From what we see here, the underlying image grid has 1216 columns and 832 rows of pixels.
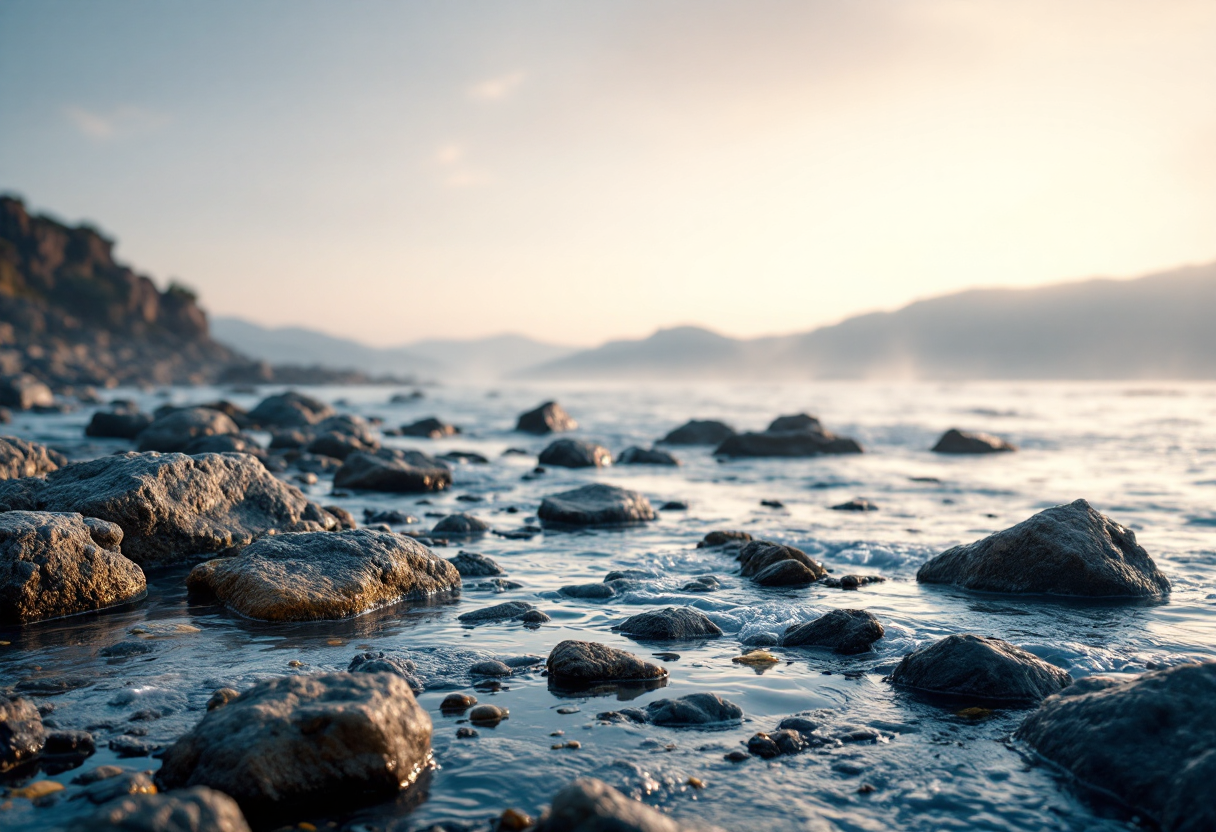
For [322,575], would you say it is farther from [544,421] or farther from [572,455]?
[544,421]

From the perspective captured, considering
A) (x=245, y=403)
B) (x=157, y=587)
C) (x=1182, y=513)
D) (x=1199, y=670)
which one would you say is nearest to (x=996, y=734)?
(x=1199, y=670)

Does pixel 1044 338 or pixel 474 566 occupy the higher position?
pixel 1044 338

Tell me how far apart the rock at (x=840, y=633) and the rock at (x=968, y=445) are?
61.3 feet

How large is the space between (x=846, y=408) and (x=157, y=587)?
150 ft

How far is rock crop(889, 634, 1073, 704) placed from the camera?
4945mm

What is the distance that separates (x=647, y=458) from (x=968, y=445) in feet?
33.4

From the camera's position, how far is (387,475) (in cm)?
1418

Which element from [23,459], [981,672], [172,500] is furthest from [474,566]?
[23,459]

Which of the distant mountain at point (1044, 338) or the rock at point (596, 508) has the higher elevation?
the distant mountain at point (1044, 338)

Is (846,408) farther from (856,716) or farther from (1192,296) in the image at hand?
(1192,296)

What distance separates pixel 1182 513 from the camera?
12.5 m

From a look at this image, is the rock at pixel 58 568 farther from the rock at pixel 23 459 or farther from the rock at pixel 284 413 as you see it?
the rock at pixel 284 413

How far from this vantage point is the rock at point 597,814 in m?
2.93

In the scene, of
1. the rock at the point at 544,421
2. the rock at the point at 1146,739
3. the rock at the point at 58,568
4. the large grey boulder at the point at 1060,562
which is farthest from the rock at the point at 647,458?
the rock at the point at 1146,739
